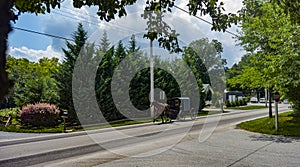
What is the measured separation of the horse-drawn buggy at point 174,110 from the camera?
23156 millimetres

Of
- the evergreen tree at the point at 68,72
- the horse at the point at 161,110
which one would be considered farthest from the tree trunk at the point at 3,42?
the horse at the point at 161,110

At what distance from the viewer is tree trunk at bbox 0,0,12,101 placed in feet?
3.36

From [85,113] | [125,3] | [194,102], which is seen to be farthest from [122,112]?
[125,3]

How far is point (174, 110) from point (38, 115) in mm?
10053

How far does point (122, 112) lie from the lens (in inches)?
957

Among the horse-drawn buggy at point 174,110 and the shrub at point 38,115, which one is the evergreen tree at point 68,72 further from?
the horse-drawn buggy at point 174,110

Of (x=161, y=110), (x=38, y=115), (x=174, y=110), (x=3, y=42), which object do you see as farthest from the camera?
(x=174, y=110)

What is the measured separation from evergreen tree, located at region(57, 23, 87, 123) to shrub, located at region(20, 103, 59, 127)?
1789mm

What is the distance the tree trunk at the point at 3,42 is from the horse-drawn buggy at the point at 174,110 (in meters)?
20.9

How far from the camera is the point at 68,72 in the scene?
2138cm

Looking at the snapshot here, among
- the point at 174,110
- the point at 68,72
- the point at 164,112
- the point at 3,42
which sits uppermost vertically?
the point at 68,72

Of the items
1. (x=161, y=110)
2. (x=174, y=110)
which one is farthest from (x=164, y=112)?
(x=174, y=110)

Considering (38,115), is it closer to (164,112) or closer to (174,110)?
(164,112)

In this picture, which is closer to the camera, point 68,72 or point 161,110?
point 68,72
